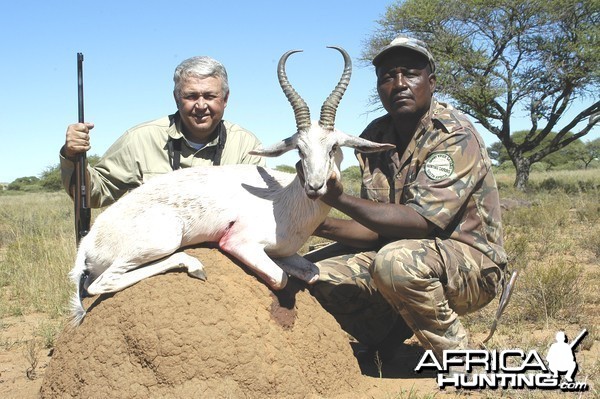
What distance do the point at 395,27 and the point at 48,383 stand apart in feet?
70.8

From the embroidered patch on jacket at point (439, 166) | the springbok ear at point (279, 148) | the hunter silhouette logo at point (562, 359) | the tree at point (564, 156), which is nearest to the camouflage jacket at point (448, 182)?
the embroidered patch on jacket at point (439, 166)

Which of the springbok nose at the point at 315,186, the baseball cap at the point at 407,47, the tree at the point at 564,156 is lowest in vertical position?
the tree at the point at 564,156

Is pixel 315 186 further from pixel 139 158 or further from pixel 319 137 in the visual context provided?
pixel 139 158

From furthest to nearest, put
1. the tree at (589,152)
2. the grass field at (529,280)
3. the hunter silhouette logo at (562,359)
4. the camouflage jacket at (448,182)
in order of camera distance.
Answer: the tree at (589,152) < the grass field at (529,280) < the camouflage jacket at (448,182) < the hunter silhouette logo at (562,359)

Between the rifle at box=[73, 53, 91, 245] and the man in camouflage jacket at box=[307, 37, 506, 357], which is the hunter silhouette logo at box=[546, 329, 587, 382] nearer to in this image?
the man in camouflage jacket at box=[307, 37, 506, 357]

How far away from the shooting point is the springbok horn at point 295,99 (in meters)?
4.72

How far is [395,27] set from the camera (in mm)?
24094

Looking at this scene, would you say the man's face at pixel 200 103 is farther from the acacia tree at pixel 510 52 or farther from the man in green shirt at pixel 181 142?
the acacia tree at pixel 510 52

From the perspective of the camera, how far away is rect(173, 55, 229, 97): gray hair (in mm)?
5832

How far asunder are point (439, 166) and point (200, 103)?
218cm

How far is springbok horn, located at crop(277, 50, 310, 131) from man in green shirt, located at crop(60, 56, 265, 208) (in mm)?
1226

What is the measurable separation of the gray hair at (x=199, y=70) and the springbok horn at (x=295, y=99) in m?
1.25

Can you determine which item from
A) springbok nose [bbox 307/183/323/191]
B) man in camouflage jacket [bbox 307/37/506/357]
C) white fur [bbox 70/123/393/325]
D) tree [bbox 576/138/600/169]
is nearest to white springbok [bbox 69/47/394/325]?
white fur [bbox 70/123/393/325]

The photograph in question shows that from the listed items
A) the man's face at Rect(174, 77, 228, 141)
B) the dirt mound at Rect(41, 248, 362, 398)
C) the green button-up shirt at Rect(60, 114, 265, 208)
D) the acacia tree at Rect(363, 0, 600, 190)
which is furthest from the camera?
the acacia tree at Rect(363, 0, 600, 190)
